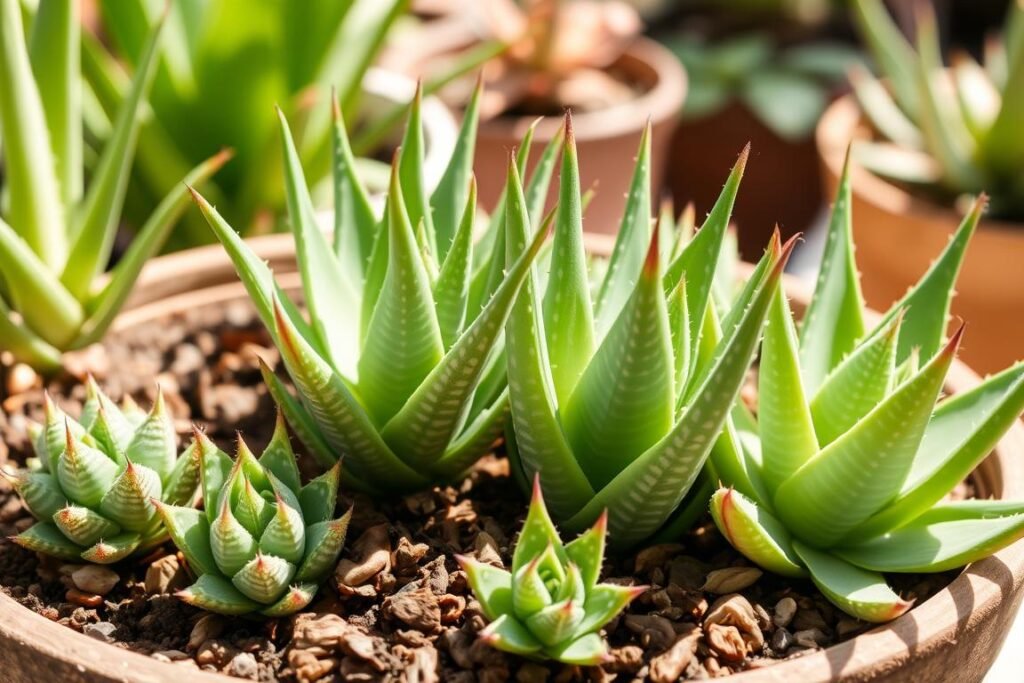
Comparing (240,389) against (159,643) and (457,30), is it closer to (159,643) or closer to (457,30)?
(159,643)

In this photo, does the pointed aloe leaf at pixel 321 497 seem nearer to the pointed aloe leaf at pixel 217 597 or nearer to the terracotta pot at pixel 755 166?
the pointed aloe leaf at pixel 217 597

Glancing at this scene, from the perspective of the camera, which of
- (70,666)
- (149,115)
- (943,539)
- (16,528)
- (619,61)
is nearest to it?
(70,666)

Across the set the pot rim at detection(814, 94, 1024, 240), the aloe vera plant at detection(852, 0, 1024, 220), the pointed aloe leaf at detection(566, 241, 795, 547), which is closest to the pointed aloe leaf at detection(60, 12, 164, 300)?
the pointed aloe leaf at detection(566, 241, 795, 547)

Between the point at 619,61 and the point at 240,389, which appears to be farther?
the point at 619,61

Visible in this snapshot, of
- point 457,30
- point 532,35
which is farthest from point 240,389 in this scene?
point 457,30

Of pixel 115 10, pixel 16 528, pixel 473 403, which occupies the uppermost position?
pixel 115 10

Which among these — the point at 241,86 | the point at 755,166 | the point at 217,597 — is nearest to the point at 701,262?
the point at 217,597

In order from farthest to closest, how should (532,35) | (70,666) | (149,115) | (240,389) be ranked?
(532,35), (149,115), (240,389), (70,666)

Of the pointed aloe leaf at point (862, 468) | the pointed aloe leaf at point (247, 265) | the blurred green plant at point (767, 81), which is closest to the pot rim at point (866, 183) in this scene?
the blurred green plant at point (767, 81)
